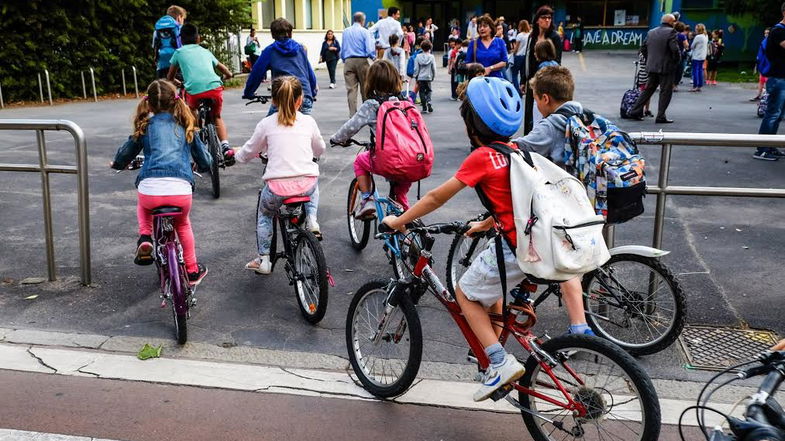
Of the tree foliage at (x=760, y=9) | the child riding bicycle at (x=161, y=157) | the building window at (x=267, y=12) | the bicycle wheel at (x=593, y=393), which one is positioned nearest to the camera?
the bicycle wheel at (x=593, y=393)

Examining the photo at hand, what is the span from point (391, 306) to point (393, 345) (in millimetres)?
261

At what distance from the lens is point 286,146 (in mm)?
5355

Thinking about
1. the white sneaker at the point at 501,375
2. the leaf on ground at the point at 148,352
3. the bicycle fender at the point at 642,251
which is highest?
the bicycle fender at the point at 642,251

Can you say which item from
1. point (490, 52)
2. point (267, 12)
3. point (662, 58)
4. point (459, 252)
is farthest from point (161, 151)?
point (267, 12)

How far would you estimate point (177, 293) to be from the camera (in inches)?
185

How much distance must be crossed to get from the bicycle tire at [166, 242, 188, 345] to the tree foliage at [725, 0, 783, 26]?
29670mm

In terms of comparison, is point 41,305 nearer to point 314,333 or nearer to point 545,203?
point 314,333

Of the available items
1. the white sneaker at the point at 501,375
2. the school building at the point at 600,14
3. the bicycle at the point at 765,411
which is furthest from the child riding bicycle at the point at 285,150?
the school building at the point at 600,14

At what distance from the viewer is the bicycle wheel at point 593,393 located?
311cm

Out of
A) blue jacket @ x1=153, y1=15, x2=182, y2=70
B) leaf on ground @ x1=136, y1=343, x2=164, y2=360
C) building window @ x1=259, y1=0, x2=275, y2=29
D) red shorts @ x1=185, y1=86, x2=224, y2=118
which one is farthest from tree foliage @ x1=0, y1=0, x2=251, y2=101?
leaf on ground @ x1=136, y1=343, x2=164, y2=360

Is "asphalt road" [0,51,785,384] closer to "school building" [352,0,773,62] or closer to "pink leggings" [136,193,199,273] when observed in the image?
"pink leggings" [136,193,199,273]

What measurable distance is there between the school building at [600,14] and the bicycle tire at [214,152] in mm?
32000

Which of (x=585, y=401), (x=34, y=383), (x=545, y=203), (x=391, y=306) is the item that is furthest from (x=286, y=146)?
(x=585, y=401)

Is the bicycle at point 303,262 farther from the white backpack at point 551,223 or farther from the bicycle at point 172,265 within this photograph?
the white backpack at point 551,223
